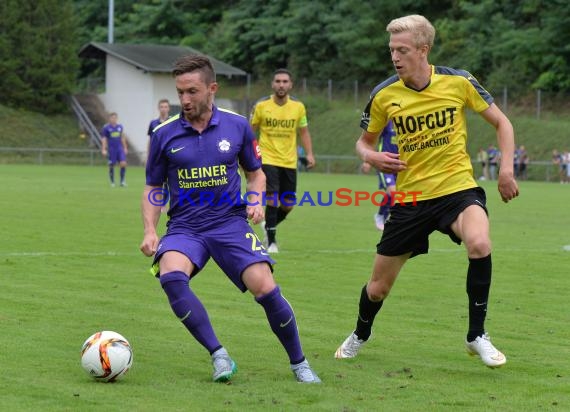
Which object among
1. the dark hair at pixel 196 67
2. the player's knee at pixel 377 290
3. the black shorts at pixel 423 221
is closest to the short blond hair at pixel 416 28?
the black shorts at pixel 423 221

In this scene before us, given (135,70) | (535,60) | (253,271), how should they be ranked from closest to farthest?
(253,271)
(535,60)
(135,70)

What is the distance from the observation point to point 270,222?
1359 cm

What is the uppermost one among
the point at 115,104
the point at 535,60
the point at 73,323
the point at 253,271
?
the point at 253,271

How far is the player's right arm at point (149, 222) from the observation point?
254 inches

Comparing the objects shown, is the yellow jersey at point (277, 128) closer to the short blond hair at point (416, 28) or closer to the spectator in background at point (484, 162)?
the short blond hair at point (416, 28)

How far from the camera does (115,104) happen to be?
6131 cm

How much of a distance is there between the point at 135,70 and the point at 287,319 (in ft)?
181

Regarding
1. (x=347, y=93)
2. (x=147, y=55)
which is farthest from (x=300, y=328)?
(x=147, y=55)

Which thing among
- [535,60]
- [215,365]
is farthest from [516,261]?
[535,60]

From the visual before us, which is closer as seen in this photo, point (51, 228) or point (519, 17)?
point (51, 228)

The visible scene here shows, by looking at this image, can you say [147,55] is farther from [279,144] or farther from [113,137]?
[279,144]

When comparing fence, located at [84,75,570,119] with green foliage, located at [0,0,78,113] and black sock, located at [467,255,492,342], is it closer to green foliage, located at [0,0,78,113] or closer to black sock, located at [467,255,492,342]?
green foliage, located at [0,0,78,113]

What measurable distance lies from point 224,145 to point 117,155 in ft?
85.6

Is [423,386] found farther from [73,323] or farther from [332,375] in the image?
[73,323]
